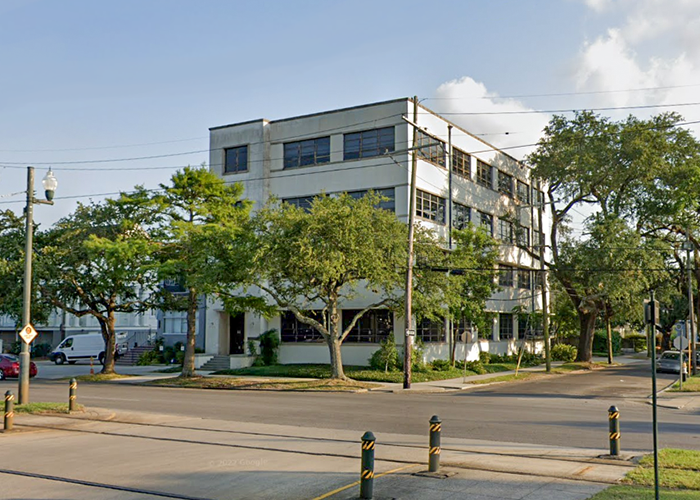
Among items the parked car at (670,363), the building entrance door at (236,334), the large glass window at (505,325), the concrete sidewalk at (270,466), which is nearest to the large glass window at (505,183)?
the large glass window at (505,325)

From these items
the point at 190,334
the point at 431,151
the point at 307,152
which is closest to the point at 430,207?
the point at 431,151

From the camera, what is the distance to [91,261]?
33.8 m

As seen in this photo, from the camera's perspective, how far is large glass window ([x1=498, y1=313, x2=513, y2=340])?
48375 millimetres

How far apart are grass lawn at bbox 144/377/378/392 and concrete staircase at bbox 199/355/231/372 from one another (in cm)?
565

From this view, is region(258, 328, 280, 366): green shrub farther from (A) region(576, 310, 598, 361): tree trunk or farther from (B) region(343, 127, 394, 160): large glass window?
(A) region(576, 310, 598, 361): tree trunk

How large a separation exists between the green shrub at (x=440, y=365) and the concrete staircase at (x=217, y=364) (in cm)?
1184

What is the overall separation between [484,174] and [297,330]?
17.5 m

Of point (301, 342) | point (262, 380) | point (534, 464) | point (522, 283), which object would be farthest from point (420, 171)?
point (534, 464)

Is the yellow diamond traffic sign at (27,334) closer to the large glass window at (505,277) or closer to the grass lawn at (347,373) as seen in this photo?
the grass lawn at (347,373)

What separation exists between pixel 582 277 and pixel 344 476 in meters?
36.6

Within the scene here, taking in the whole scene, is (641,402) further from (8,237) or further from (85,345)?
(85,345)

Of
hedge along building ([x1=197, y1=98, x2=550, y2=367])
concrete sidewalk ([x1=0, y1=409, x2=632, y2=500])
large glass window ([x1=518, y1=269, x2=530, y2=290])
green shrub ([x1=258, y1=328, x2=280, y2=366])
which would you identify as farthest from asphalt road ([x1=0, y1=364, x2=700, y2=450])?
large glass window ([x1=518, y1=269, x2=530, y2=290])

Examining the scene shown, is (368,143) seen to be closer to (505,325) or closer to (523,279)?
(505,325)

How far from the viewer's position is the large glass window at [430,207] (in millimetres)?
38094
